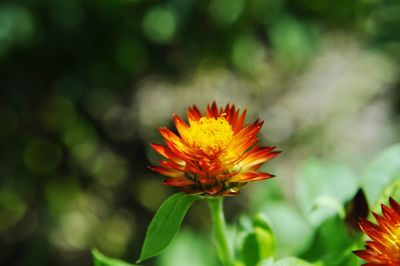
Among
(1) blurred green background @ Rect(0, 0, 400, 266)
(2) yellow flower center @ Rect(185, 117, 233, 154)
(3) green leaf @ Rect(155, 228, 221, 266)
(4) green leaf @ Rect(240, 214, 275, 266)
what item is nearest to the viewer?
(2) yellow flower center @ Rect(185, 117, 233, 154)

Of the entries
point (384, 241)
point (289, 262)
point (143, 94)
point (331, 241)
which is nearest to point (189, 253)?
point (331, 241)

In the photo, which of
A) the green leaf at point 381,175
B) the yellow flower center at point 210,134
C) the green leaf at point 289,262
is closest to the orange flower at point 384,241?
the green leaf at point 289,262

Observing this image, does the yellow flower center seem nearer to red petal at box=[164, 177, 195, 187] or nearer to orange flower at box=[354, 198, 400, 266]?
red petal at box=[164, 177, 195, 187]

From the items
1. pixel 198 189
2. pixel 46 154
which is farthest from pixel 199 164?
pixel 46 154

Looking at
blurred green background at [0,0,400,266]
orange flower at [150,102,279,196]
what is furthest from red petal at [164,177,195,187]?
blurred green background at [0,0,400,266]

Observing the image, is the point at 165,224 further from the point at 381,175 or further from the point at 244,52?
the point at 244,52

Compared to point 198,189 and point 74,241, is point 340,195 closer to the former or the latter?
point 198,189

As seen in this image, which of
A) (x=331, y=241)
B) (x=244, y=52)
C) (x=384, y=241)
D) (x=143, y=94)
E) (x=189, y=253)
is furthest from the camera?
(x=143, y=94)
